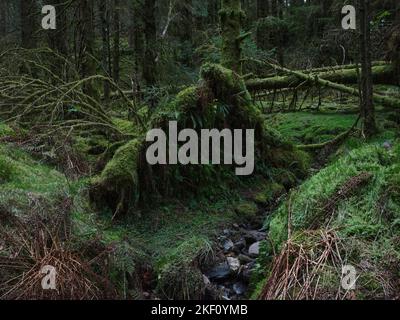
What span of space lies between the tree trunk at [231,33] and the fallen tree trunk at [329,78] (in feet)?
3.89

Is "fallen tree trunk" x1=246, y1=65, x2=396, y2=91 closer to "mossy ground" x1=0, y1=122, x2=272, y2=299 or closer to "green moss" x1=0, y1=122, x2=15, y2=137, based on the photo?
"mossy ground" x1=0, y1=122, x2=272, y2=299

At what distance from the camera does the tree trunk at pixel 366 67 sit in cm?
722

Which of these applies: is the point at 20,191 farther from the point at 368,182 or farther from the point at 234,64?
the point at 234,64

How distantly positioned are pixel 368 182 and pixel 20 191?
10.9 ft

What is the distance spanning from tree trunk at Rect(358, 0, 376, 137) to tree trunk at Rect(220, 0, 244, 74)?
10.3 feet

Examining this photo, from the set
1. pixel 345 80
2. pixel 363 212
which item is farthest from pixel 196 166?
pixel 345 80

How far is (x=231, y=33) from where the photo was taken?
10.1 m

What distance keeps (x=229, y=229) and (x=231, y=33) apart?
5.32m

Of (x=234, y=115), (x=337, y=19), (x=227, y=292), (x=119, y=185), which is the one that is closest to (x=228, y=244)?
(x=227, y=292)

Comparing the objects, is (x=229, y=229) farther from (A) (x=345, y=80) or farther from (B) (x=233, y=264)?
(A) (x=345, y=80)

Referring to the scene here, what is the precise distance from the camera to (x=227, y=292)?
4648mm

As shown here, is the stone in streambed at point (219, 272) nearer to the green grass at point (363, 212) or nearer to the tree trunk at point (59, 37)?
the green grass at point (363, 212)

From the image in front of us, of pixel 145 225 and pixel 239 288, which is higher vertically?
pixel 145 225
